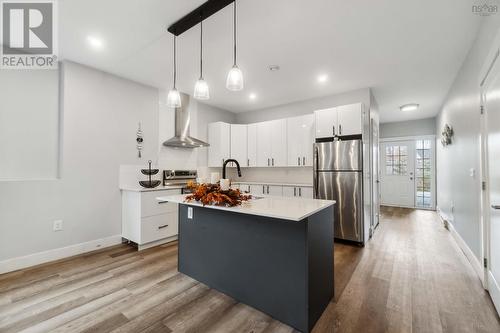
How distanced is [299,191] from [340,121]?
1419 mm

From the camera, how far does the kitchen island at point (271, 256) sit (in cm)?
165

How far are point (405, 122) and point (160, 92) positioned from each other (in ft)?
22.9

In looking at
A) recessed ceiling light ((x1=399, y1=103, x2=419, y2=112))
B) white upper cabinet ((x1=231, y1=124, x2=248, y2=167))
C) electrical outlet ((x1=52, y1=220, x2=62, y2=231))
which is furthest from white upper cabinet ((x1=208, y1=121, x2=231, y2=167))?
recessed ceiling light ((x1=399, y1=103, x2=419, y2=112))

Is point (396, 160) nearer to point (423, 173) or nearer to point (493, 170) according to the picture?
point (423, 173)

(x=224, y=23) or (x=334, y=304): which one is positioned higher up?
(x=224, y=23)

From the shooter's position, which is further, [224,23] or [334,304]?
[224,23]

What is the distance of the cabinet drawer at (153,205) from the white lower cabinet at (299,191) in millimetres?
2089

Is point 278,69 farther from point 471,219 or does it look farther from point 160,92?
point 471,219

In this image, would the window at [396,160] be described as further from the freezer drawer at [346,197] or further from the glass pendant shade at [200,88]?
the glass pendant shade at [200,88]

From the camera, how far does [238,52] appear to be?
2816 mm

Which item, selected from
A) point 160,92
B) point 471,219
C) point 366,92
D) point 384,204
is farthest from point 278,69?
point 384,204

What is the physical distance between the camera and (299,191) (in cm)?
412

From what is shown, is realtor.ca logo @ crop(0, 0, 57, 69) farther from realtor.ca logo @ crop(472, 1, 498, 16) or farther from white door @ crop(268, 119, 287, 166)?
realtor.ca logo @ crop(472, 1, 498, 16)

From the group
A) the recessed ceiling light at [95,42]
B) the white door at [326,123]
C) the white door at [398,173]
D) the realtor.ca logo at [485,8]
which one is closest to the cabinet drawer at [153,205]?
the recessed ceiling light at [95,42]
